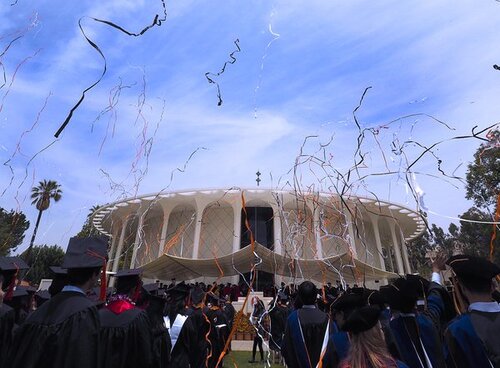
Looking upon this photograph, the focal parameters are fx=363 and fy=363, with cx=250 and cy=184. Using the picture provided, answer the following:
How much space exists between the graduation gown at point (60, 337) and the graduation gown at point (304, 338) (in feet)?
8.05

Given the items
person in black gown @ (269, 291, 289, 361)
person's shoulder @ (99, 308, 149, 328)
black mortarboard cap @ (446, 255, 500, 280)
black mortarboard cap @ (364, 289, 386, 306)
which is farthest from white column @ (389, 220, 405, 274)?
person's shoulder @ (99, 308, 149, 328)

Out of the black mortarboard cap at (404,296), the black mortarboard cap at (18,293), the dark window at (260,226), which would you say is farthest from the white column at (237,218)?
the black mortarboard cap at (404,296)

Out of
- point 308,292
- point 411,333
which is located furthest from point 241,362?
point 411,333

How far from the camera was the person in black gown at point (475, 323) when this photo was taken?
2.29m

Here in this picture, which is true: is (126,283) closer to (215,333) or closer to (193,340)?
(193,340)

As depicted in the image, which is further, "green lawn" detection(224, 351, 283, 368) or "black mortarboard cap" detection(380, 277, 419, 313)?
"green lawn" detection(224, 351, 283, 368)

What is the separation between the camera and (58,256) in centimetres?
3884

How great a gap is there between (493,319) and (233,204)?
24143mm

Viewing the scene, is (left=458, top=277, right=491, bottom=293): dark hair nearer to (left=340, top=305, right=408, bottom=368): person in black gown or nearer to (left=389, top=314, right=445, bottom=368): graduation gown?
(left=389, top=314, right=445, bottom=368): graduation gown

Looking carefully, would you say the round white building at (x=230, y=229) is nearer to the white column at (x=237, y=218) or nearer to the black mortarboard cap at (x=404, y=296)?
the white column at (x=237, y=218)

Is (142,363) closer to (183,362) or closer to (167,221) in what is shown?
(183,362)

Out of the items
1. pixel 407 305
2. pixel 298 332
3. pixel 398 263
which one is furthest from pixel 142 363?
pixel 398 263

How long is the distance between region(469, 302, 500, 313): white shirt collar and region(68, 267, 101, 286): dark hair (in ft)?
8.80

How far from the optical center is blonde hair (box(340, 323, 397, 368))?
190 centimetres
